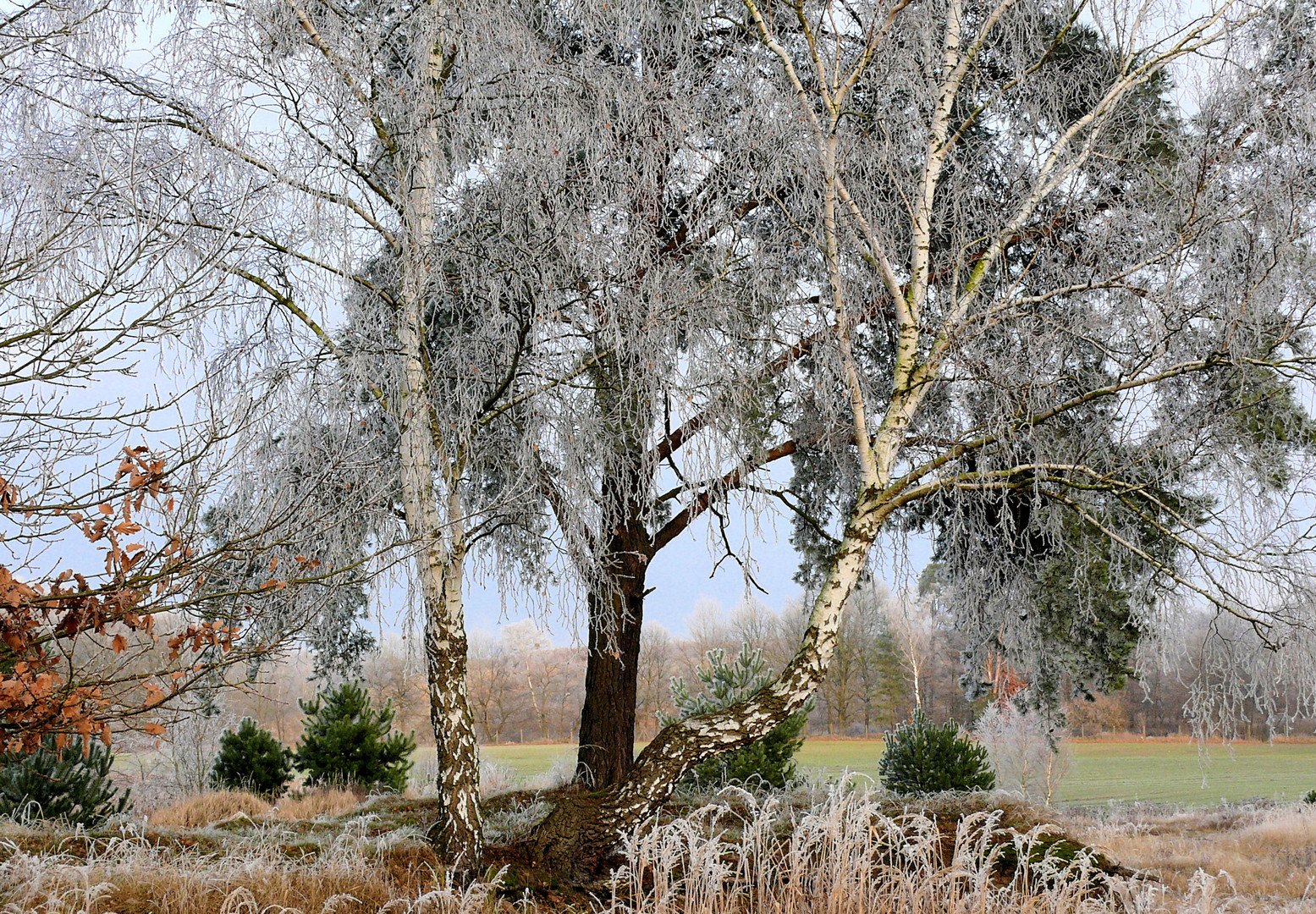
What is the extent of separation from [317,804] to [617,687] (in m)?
4.08

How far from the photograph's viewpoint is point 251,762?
10.1 m

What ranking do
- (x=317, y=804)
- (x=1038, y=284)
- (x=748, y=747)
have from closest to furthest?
(x=1038, y=284), (x=748, y=747), (x=317, y=804)

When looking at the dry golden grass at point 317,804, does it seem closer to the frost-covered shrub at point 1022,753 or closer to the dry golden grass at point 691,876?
the dry golden grass at point 691,876

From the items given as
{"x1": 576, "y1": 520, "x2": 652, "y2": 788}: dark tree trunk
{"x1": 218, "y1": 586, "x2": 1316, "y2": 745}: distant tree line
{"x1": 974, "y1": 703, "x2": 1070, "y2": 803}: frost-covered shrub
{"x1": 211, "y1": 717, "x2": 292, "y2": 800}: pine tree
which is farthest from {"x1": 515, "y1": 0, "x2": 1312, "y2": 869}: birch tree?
{"x1": 218, "y1": 586, "x2": 1316, "y2": 745}: distant tree line

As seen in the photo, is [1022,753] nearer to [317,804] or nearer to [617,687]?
[617,687]

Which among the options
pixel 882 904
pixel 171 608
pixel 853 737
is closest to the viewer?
pixel 171 608

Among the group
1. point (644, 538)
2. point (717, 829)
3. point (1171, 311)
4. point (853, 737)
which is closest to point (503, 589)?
point (644, 538)

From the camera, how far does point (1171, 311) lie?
5180 mm

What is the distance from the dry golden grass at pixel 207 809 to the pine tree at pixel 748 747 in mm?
4208

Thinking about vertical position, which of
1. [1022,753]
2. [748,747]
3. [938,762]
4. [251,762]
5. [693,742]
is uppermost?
[693,742]

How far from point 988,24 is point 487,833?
21.3 feet

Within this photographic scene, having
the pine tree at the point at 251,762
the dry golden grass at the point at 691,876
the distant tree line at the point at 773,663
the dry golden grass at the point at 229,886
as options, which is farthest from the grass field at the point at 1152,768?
the dry golden grass at the point at 229,886

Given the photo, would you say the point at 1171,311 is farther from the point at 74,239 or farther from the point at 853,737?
the point at 853,737

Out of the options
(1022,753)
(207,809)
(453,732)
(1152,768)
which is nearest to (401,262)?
(453,732)
